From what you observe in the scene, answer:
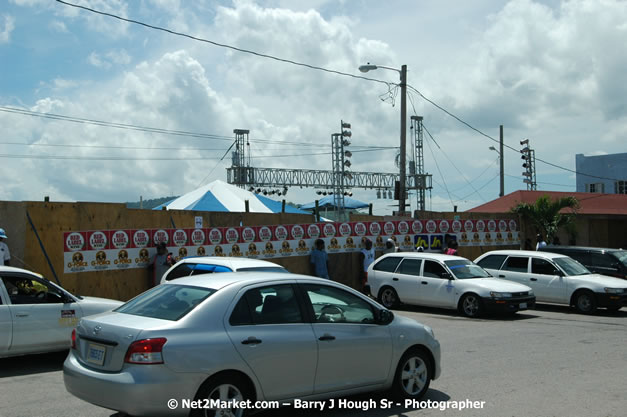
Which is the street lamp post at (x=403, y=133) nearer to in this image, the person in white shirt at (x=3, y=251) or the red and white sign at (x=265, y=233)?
the red and white sign at (x=265, y=233)

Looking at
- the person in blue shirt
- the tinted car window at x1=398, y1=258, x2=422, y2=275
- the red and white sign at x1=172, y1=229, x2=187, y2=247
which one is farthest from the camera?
the person in blue shirt

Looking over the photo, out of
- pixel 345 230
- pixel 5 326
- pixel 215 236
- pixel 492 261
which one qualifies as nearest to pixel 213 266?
pixel 5 326

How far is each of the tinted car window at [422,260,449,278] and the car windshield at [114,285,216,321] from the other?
32.8 feet

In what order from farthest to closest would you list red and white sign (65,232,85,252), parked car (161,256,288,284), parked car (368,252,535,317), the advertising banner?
the advertising banner → parked car (368,252,535,317) → red and white sign (65,232,85,252) → parked car (161,256,288,284)

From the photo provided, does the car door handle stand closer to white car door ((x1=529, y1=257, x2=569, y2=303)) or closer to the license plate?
the license plate

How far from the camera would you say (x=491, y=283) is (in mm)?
14820

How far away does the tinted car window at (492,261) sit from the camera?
17.1 m

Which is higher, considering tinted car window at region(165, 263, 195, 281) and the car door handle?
tinted car window at region(165, 263, 195, 281)

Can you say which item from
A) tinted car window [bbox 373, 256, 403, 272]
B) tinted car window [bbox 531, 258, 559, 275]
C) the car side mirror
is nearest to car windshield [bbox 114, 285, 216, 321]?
the car side mirror

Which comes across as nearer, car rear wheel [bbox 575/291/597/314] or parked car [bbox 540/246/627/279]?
car rear wheel [bbox 575/291/597/314]

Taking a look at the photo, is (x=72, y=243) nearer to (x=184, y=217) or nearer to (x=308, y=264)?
(x=184, y=217)

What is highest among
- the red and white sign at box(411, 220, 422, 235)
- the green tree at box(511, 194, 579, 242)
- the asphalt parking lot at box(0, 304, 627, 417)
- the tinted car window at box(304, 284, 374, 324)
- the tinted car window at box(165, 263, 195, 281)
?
the green tree at box(511, 194, 579, 242)

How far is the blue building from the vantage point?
164 feet

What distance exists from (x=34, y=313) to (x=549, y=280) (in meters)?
12.3
